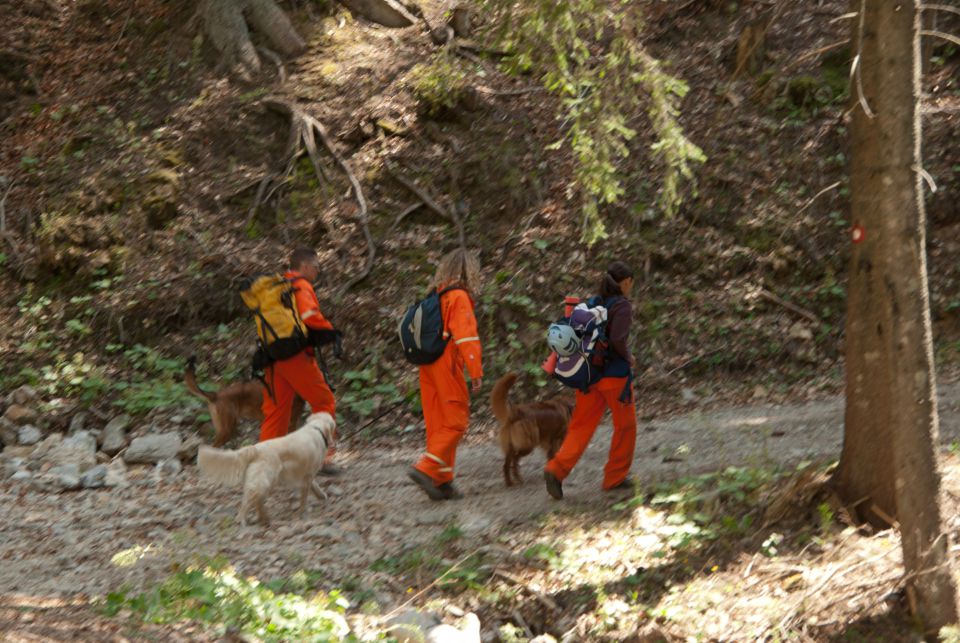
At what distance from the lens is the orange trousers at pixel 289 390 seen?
341 inches

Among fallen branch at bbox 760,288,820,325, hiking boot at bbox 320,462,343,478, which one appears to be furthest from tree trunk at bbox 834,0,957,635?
fallen branch at bbox 760,288,820,325

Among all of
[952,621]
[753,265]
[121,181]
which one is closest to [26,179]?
[121,181]

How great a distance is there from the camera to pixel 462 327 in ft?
25.2

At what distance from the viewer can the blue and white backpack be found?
7.42 m

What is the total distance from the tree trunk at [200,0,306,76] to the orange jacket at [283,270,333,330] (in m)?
8.37

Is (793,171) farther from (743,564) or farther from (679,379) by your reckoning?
(743,564)

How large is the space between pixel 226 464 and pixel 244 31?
34.8 feet

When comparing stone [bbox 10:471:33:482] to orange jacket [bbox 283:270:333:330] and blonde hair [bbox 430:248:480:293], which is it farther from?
blonde hair [bbox 430:248:480:293]

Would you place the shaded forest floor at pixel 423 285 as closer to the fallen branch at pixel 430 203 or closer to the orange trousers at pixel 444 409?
the fallen branch at pixel 430 203

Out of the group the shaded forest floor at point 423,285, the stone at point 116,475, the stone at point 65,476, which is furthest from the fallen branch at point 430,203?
the stone at point 65,476

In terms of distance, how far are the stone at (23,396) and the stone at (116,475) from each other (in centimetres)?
206

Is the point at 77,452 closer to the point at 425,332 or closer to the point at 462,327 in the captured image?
the point at 425,332

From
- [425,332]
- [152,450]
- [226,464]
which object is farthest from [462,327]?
[152,450]

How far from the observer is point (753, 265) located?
12.2 meters
